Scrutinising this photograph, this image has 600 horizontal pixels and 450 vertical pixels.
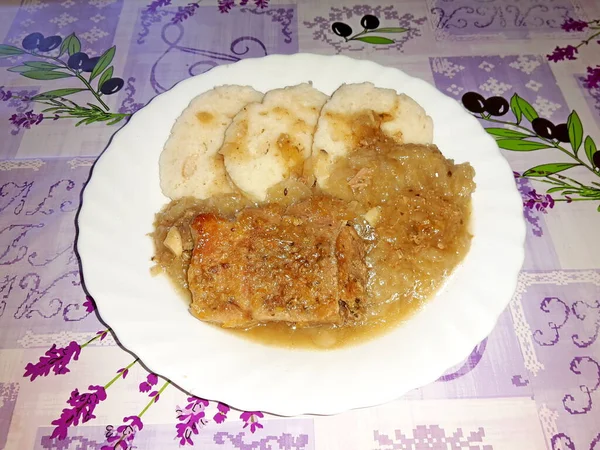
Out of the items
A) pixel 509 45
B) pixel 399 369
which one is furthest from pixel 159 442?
pixel 509 45

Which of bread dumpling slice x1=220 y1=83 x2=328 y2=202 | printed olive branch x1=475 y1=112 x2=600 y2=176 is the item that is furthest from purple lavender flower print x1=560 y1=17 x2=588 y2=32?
bread dumpling slice x1=220 y1=83 x2=328 y2=202

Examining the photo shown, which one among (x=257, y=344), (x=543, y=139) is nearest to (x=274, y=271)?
(x=257, y=344)

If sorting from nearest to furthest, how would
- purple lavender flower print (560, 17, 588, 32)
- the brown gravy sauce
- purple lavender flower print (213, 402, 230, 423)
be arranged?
purple lavender flower print (213, 402, 230, 423) < the brown gravy sauce < purple lavender flower print (560, 17, 588, 32)

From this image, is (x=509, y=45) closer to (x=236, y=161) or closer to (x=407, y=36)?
(x=407, y=36)

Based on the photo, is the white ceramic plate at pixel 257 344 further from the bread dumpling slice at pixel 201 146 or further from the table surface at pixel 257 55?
the table surface at pixel 257 55

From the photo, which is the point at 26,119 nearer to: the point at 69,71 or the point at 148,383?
the point at 69,71

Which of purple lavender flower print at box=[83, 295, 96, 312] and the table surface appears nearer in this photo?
the table surface

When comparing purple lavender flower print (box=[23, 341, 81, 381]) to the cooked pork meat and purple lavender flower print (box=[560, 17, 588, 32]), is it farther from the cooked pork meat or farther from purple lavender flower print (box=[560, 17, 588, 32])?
purple lavender flower print (box=[560, 17, 588, 32])

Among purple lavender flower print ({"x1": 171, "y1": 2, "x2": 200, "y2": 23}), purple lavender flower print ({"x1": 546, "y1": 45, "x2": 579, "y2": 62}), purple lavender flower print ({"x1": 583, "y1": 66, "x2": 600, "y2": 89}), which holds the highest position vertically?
purple lavender flower print ({"x1": 546, "y1": 45, "x2": 579, "y2": 62})
